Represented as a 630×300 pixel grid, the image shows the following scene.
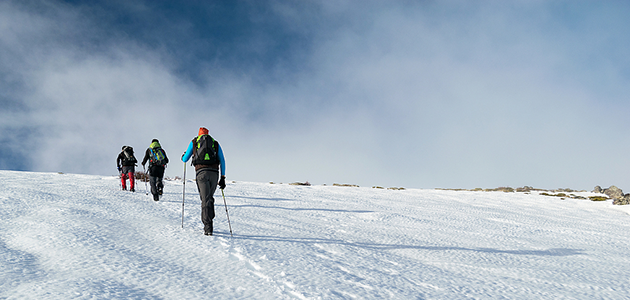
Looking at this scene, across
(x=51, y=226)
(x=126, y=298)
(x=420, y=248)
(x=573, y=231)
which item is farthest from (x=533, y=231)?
(x=51, y=226)

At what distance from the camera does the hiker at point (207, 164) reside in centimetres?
525

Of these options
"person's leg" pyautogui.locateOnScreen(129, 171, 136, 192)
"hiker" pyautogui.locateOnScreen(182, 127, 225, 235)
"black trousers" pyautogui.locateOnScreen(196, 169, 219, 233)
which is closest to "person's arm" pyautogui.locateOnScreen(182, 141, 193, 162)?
"hiker" pyautogui.locateOnScreen(182, 127, 225, 235)

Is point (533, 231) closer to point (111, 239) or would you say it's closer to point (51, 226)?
point (111, 239)

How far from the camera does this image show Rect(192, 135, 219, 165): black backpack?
Result: 5328mm

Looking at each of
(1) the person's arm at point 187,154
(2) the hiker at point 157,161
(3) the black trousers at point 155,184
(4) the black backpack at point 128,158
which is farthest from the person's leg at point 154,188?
(1) the person's arm at point 187,154

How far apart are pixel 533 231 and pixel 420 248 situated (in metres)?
4.46

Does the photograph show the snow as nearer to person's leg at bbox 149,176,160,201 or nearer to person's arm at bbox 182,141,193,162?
person's arm at bbox 182,141,193,162

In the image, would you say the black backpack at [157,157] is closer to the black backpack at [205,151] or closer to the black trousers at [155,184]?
the black trousers at [155,184]

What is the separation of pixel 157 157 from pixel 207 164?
5.87 meters

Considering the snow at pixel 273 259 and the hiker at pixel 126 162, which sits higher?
the hiker at pixel 126 162

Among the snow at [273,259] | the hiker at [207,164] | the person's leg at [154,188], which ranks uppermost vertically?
the hiker at [207,164]

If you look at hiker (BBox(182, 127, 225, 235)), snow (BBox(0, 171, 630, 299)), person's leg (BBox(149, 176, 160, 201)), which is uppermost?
hiker (BBox(182, 127, 225, 235))

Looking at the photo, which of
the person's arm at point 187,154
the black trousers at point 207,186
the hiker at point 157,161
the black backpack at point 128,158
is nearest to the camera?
the black trousers at point 207,186

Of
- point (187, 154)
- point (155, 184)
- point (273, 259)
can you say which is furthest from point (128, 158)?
point (273, 259)
